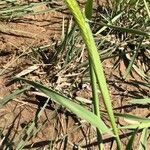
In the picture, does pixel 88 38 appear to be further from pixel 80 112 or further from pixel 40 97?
pixel 40 97

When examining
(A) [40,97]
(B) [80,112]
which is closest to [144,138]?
(A) [40,97]

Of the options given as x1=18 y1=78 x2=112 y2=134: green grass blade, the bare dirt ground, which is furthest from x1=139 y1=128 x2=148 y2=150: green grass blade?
x1=18 y1=78 x2=112 y2=134: green grass blade

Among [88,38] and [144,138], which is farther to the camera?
[144,138]

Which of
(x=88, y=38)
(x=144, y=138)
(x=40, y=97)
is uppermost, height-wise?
(x=88, y=38)

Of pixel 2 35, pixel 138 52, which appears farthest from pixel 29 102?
pixel 138 52

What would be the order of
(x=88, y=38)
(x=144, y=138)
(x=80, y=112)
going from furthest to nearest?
1. (x=144, y=138)
2. (x=80, y=112)
3. (x=88, y=38)

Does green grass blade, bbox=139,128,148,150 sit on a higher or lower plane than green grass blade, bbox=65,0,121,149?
lower

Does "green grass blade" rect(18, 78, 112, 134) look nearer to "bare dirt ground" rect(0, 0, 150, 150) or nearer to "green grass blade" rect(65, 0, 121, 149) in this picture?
"green grass blade" rect(65, 0, 121, 149)

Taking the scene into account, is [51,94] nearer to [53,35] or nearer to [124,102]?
[124,102]
